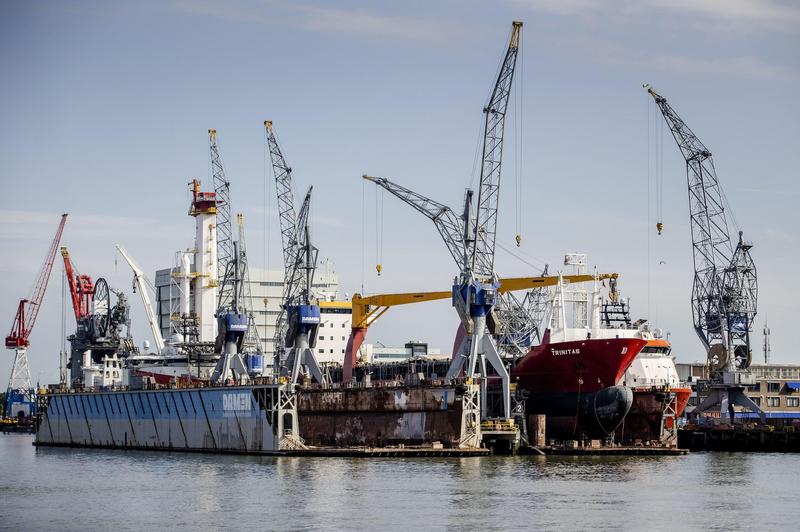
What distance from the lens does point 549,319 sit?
367 ft

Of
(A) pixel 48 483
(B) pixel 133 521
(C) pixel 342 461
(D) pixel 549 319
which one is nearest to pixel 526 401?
(D) pixel 549 319

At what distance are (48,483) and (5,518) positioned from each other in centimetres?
1734

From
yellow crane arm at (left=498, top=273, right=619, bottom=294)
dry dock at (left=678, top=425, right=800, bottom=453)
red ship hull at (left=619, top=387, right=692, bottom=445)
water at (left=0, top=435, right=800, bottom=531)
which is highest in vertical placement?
yellow crane arm at (left=498, top=273, right=619, bottom=294)

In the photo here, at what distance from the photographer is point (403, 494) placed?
220ft

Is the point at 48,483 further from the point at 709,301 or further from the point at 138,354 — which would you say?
the point at 709,301

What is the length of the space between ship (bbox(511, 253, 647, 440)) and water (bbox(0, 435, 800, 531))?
5653mm

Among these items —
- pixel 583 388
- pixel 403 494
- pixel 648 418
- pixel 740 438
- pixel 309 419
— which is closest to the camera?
pixel 403 494

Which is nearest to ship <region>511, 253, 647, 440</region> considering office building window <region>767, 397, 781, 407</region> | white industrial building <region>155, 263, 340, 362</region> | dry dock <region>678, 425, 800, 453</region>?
dry dock <region>678, 425, 800, 453</region>

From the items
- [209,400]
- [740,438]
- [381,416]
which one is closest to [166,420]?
[209,400]

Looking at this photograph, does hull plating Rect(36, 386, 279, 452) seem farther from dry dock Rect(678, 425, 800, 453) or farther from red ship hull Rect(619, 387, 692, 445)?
dry dock Rect(678, 425, 800, 453)

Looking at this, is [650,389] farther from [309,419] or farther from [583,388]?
[309,419]

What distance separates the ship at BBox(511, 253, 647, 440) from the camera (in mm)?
96375

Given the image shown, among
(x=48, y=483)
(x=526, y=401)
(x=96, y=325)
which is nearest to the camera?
(x=48, y=483)

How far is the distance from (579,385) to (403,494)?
34.3 m
